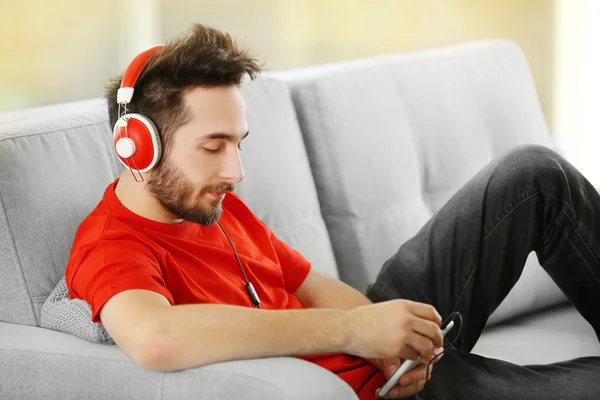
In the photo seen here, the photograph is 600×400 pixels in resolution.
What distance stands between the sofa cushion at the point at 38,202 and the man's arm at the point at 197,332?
0.27m

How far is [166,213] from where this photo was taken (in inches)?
60.9

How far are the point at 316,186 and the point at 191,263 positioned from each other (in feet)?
2.01

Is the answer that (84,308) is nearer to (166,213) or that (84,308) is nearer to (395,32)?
(166,213)

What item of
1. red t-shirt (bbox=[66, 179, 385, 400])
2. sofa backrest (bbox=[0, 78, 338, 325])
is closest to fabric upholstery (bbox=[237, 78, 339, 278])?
sofa backrest (bbox=[0, 78, 338, 325])

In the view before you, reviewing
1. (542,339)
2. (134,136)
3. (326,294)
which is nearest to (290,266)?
(326,294)

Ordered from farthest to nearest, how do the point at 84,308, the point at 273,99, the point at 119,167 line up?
the point at 273,99 → the point at 119,167 → the point at 84,308

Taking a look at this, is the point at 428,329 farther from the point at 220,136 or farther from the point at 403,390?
the point at 220,136

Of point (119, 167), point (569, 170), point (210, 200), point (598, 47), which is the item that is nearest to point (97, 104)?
point (119, 167)

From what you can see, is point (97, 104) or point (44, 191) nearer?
point (44, 191)

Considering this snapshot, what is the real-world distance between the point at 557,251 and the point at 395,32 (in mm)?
1688

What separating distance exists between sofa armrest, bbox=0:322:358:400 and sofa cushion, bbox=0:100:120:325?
7 cm

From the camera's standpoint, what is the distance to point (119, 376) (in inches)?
52.5

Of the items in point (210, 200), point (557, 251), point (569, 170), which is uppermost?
point (210, 200)

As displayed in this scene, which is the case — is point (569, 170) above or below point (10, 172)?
below
